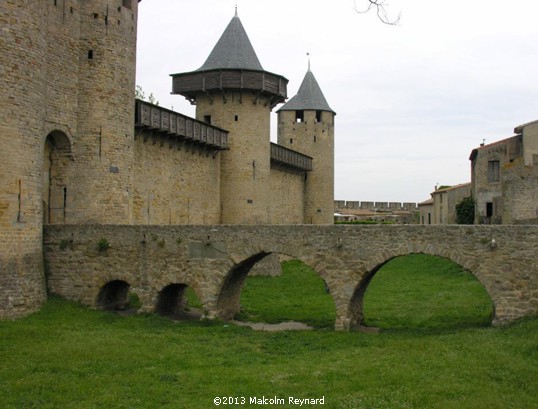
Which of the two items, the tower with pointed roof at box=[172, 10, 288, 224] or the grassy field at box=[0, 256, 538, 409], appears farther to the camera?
the tower with pointed roof at box=[172, 10, 288, 224]

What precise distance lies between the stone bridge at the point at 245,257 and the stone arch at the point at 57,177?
1.18 metres

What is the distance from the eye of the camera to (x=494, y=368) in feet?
36.0

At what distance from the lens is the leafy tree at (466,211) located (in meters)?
33.3

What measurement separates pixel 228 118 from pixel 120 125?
889 centimetres

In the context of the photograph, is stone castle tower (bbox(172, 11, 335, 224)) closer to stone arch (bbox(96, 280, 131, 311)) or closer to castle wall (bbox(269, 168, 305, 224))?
castle wall (bbox(269, 168, 305, 224))

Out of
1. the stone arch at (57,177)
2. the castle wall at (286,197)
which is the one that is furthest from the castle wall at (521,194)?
the stone arch at (57,177)

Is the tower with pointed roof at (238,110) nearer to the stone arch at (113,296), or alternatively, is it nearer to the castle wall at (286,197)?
the castle wall at (286,197)

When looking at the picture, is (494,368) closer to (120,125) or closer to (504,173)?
(120,125)

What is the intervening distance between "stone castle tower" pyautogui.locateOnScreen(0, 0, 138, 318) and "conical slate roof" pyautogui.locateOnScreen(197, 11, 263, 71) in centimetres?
766

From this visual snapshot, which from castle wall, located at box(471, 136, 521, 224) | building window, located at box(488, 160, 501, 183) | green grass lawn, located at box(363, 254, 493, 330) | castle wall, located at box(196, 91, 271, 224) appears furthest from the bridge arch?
building window, located at box(488, 160, 501, 183)

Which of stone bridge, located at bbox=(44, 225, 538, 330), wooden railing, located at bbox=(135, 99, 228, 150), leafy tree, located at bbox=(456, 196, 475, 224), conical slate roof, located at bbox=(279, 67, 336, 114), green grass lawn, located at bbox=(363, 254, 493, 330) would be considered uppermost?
conical slate roof, located at bbox=(279, 67, 336, 114)

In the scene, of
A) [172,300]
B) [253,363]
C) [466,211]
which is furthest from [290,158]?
[253,363]

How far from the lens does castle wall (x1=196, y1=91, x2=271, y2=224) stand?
28297mm

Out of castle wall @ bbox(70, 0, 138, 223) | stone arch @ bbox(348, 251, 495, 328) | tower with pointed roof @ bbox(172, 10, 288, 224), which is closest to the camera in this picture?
stone arch @ bbox(348, 251, 495, 328)
